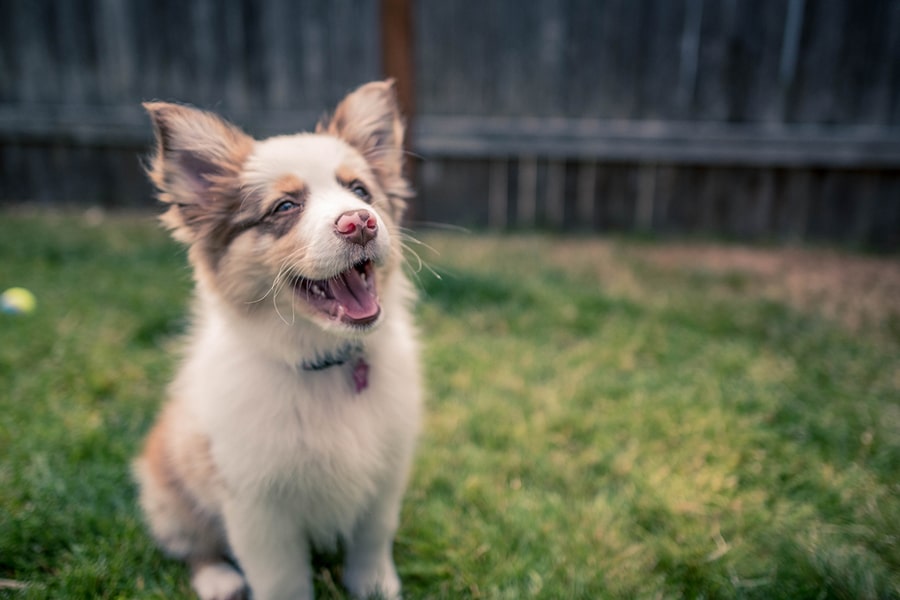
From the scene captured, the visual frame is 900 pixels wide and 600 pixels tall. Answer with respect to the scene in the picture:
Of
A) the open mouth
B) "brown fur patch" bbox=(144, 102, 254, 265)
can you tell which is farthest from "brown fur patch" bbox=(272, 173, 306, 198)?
the open mouth

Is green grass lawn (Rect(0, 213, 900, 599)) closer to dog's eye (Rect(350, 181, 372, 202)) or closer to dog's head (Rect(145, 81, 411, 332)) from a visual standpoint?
dog's head (Rect(145, 81, 411, 332))

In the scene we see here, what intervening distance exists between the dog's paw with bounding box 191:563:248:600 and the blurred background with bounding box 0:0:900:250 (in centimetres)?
388

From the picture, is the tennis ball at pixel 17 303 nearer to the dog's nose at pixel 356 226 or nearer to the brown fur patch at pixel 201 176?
the brown fur patch at pixel 201 176

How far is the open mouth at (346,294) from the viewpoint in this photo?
1747 millimetres

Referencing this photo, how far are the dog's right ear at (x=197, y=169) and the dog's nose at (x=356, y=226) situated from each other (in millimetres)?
399

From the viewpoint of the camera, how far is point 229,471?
1732 millimetres

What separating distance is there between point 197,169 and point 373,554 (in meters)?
1.27

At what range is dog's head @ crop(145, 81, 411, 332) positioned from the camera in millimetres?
1678

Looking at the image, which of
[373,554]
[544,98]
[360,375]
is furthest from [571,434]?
[544,98]

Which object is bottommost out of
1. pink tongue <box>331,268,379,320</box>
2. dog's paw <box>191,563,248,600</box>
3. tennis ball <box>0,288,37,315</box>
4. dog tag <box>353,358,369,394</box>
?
dog's paw <box>191,563,248,600</box>

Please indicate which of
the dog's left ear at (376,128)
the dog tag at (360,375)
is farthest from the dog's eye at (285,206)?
the dog tag at (360,375)

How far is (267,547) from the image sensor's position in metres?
1.74

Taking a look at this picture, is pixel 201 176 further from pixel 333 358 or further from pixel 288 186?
pixel 333 358

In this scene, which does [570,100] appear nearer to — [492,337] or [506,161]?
[506,161]
